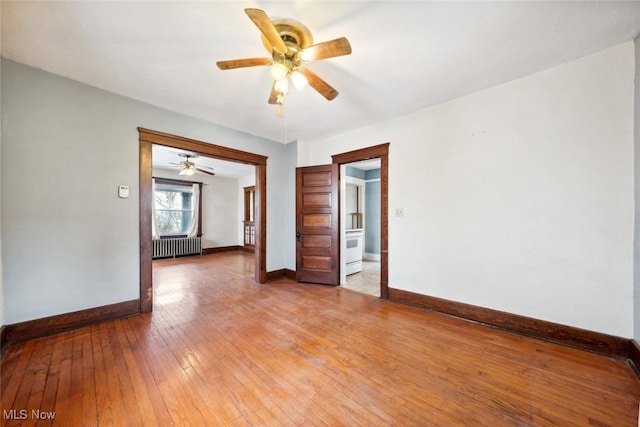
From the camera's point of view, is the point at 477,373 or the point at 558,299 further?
the point at 558,299

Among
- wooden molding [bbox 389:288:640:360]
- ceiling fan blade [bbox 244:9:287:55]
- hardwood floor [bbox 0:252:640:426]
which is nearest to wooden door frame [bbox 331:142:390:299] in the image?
wooden molding [bbox 389:288:640:360]

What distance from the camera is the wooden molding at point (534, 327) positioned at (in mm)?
2004

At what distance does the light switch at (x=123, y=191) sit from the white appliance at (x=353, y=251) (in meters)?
3.61

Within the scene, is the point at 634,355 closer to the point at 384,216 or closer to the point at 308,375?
the point at 384,216

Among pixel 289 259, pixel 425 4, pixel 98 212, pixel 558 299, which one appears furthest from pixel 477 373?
pixel 98 212

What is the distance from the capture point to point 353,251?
493 cm

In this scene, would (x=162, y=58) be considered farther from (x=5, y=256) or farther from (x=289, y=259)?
(x=289, y=259)

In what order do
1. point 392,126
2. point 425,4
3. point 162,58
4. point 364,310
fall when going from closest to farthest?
point 425,4 → point 162,58 → point 364,310 → point 392,126

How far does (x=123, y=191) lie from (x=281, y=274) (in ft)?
9.38

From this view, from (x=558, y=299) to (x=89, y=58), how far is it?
507cm

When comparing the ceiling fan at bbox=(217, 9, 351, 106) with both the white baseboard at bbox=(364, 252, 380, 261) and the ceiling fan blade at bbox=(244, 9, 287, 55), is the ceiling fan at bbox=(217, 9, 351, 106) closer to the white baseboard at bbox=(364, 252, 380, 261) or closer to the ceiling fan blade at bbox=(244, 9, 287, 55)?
the ceiling fan blade at bbox=(244, 9, 287, 55)

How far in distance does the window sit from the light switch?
4.55 m

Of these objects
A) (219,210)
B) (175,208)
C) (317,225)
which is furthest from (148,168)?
(219,210)

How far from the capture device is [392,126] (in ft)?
11.2
